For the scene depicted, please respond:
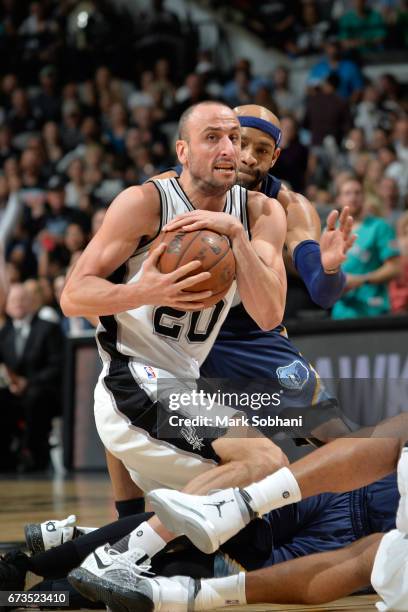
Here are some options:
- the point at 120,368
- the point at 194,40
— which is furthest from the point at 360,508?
the point at 194,40

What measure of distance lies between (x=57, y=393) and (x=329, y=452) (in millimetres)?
6997

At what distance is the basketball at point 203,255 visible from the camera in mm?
3369

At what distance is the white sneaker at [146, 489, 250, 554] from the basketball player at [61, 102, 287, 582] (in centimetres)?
15

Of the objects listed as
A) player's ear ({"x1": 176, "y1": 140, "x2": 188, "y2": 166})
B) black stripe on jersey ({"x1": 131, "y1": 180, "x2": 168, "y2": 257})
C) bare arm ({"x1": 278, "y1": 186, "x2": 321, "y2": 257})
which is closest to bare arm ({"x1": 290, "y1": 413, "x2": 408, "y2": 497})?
black stripe on jersey ({"x1": 131, "y1": 180, "x2": 168, "y2": 257})

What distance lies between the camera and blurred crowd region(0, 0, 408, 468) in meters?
10.0

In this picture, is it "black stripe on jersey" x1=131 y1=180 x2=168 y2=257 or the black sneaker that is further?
"black stripe on jersey" x1=131 y1=180 x2=168 y2=257

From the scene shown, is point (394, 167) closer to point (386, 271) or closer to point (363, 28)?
point (386, 271)

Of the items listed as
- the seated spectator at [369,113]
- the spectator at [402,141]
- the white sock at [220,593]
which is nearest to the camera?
the white sock at [220,593]

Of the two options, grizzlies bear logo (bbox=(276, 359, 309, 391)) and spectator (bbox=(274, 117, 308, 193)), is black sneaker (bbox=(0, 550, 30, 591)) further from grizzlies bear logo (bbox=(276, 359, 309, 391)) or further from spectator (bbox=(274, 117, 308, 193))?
spectator (bbox=(274, 117, 308, 193))

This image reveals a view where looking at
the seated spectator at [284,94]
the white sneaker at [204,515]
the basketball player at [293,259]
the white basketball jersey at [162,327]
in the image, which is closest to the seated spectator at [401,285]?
the basketball player at [293,259]

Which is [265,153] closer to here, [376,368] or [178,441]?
[178,441]

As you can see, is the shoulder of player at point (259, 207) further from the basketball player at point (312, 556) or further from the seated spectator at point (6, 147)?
the seated spectator at point (6, 147)

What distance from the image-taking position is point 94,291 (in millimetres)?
3449

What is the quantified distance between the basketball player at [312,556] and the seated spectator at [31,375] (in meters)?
6.81
